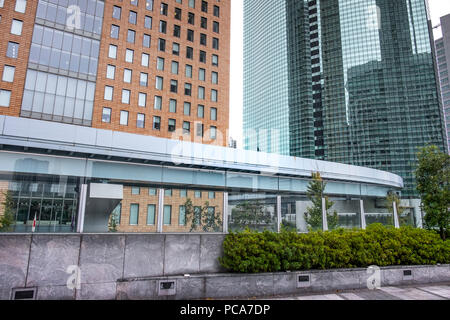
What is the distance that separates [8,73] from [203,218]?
111 ft

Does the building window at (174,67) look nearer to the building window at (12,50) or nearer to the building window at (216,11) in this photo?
the building window at (216,11)

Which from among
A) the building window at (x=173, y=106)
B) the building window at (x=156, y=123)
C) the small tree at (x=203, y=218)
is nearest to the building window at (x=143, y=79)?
the building window at (x=173, y=106)

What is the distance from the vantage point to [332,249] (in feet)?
29.8

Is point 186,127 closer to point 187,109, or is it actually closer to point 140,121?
point 187,109

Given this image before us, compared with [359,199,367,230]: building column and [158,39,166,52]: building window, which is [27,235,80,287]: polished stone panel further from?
A: [158,39,166,52]: building window

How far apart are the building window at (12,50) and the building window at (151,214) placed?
33875mm

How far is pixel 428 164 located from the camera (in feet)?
39.0

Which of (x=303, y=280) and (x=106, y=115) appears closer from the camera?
(x=303, y=280)

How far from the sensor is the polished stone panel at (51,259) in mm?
6578

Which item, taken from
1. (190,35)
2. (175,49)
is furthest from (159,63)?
(190,35)

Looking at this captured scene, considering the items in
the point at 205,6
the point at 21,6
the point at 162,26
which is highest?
the point at 205,6

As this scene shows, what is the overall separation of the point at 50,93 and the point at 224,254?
110ft
